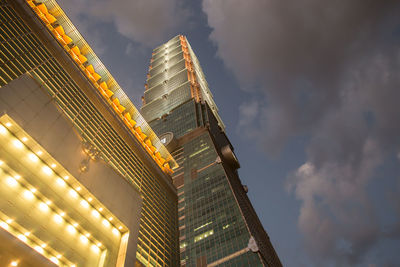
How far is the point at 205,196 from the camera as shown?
2822 inches

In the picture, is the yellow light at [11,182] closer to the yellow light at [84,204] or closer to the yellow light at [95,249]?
the yellow light at [84,204]

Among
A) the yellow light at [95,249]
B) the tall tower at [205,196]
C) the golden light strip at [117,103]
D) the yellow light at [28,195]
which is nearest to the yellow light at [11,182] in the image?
the yellow light at [28,195]

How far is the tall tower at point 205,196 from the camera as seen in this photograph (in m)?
56.1

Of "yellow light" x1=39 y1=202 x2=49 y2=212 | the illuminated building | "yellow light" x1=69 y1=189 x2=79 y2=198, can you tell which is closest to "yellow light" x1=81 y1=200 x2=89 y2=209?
the illuminated building

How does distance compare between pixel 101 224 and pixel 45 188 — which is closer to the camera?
pixel 45 188

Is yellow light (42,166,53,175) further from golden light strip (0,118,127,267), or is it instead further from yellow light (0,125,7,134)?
yellow light (0,125,7,134)

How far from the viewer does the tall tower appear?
5612 cm

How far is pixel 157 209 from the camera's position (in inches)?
2530

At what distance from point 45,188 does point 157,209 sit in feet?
135

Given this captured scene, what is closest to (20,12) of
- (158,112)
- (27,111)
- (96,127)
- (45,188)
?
(96,127)

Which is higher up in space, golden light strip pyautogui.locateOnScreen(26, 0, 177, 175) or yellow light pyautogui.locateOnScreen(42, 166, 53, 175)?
golden light strip pyautogui.locateOnScreen(26, 0, 177, 175)

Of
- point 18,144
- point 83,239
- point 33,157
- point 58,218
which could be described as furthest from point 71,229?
point 18,144

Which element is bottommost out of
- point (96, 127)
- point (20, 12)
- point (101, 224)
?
point (101, 224)

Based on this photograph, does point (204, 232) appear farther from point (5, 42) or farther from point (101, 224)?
point (5, 42)
